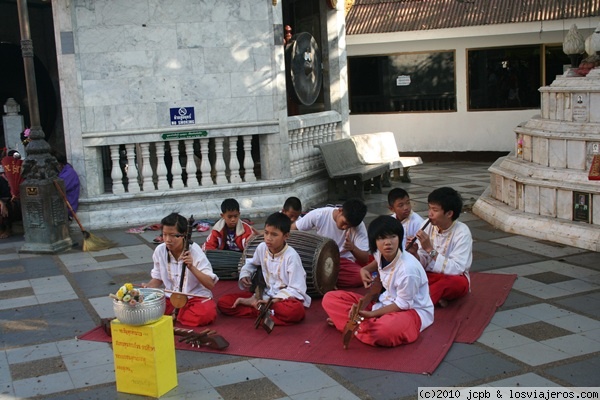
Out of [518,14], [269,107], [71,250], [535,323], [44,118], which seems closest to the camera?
[535,323]

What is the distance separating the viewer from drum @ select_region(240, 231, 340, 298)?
7070 millimetres

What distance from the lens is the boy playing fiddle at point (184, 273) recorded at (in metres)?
6.38

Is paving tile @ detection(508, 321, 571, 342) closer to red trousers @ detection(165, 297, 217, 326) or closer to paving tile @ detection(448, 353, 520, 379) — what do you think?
paving tile @ detection(448, 353, 520, 379)

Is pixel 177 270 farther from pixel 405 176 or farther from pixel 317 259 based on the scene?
pixel 405 176

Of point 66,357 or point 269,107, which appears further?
point 269,107

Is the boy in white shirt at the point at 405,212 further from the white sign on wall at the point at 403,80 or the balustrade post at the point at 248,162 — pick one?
the white sign on wall at the point at 403,80

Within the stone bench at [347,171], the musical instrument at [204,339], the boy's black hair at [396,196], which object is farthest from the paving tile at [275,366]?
the stone bench at [347,171]

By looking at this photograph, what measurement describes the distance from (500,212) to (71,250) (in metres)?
5.53

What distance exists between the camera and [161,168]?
37.7 feet

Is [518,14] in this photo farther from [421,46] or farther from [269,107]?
[269,107]

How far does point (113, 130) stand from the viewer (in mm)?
11156

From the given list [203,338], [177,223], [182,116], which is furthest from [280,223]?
[182,116]

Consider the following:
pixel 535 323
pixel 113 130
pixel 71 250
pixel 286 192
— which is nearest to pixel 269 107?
pixel 286 192

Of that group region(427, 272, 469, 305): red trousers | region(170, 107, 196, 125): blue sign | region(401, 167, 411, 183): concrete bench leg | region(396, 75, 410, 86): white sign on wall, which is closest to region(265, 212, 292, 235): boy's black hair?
region(427, 272, 469, 305): red trousers
